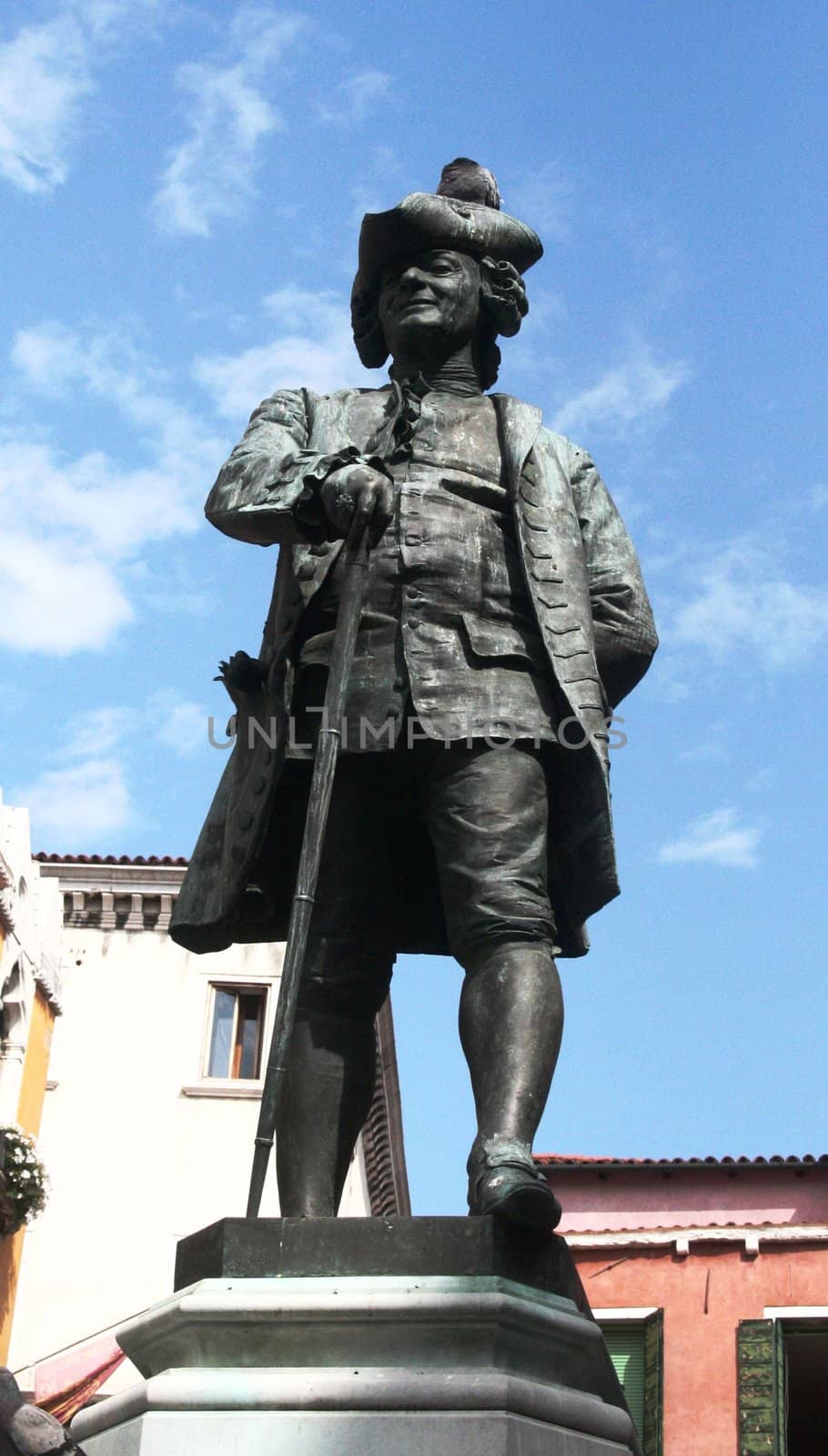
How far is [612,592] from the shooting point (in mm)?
5523

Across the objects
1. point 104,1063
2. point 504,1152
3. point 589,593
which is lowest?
point 504,1152

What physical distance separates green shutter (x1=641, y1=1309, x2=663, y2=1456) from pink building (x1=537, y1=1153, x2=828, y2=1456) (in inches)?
0.8

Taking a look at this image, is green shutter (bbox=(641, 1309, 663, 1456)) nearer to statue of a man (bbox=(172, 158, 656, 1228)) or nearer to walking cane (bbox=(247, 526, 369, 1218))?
statue of a man (bbox=(172, 158, 656, 1228))

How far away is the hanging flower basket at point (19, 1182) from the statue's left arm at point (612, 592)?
70.6 ft

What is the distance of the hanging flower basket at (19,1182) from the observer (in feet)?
84.3

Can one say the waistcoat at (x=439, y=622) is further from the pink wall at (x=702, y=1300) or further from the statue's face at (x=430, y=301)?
the pink wall at (x=702, y=1300)

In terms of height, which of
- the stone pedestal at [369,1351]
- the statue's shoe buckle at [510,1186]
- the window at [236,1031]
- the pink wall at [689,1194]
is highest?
the window at [236,1031]

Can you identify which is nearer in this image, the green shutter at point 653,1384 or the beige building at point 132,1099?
the green shutter at point 653,1384

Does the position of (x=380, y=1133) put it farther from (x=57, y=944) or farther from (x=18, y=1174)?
(x=18, y=1174)

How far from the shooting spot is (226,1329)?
401 cm

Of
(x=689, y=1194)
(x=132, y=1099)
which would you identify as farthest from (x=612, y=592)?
(x=132, y=1099)

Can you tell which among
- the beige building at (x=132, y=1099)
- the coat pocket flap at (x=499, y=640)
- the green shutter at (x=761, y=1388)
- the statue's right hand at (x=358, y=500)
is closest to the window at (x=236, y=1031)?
the beige building at (x=132, y=1099)

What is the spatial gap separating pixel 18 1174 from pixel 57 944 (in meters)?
4.75

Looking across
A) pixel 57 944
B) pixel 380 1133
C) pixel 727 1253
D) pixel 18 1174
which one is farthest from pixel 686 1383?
pixel 380 1133
